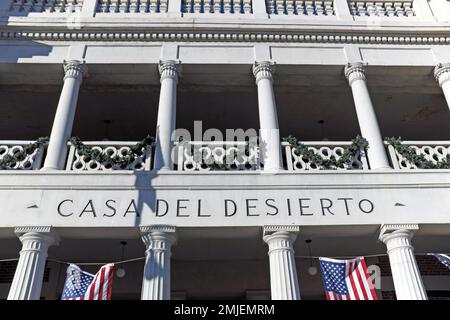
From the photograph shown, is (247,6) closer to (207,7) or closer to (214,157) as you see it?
(207,7)

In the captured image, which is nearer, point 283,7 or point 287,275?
point 287,275

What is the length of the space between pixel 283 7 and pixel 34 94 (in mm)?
7728

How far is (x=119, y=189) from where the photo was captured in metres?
8.75

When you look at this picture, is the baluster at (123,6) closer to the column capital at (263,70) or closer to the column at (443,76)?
the column capital at (263,70)

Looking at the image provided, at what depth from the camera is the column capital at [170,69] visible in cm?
1055

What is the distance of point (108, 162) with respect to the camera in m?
9.23

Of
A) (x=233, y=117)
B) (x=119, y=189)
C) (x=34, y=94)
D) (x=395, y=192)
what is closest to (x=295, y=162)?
(x=395, y=192)

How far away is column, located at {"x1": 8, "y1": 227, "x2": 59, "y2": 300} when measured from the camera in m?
7.51

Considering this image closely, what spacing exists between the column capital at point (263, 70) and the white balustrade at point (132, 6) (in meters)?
3.29

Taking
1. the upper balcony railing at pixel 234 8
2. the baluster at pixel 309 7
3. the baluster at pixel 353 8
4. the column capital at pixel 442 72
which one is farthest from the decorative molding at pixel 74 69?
the column capital at pixel 442 72

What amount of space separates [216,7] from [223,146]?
416 cm

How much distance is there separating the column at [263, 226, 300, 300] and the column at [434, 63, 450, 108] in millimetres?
5759

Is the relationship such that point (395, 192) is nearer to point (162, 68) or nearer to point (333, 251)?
point (333, 251)

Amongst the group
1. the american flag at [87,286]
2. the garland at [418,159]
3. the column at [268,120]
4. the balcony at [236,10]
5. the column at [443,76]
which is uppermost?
the balcony at [236,10]
